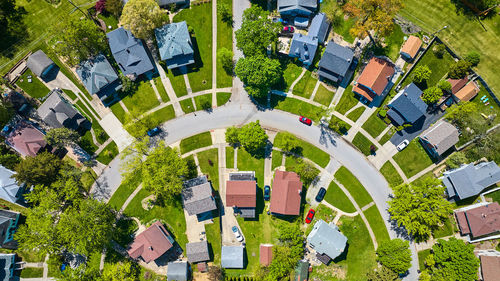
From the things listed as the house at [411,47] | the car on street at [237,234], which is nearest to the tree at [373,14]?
the house at [411,47]

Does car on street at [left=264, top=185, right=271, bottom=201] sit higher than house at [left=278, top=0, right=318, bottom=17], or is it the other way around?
house at [left=278, top=0, right=318, bottom=17]

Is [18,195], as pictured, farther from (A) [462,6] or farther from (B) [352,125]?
(A) [462,6]

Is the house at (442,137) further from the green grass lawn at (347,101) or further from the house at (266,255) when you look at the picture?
the house at (266,255)

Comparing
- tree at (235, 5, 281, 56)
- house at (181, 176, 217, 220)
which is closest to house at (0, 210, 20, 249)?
house at (181, 176, 217, 220)

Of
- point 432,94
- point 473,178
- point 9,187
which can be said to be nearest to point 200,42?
point 432,94

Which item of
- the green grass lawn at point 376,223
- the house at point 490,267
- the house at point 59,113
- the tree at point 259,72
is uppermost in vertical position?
the tree at point 259,72

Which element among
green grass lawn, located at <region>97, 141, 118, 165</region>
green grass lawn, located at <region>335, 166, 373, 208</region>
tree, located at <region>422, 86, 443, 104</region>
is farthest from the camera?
green grass lawn, located at <region>97, 141, 118, 165</region>

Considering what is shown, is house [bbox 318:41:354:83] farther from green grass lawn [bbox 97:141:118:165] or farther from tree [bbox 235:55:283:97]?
green grass lawn [bbox 97:141:118:165]
